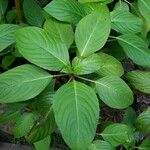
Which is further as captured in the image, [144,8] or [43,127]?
[144,8]

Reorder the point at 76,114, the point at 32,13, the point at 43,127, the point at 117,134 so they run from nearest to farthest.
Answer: the point at 76,114 < the point at 43,127 < the point at 117,134 < the point at 32,13

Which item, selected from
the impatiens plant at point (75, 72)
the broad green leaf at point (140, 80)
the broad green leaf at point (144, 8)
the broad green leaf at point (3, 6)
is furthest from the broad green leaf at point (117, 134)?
the broad green leaf at point (3, 6)

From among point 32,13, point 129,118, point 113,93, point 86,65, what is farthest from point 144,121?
point 32,13

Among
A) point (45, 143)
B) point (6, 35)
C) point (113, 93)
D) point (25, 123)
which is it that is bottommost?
point (45, 143)

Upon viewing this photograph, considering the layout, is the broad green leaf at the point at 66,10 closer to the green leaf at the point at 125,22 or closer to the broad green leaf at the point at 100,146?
the green leaf at the point at 125,22

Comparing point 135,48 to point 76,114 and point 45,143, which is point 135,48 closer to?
point 76,114

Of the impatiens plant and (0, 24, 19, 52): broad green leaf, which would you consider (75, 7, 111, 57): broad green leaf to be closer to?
the impatiens plant
